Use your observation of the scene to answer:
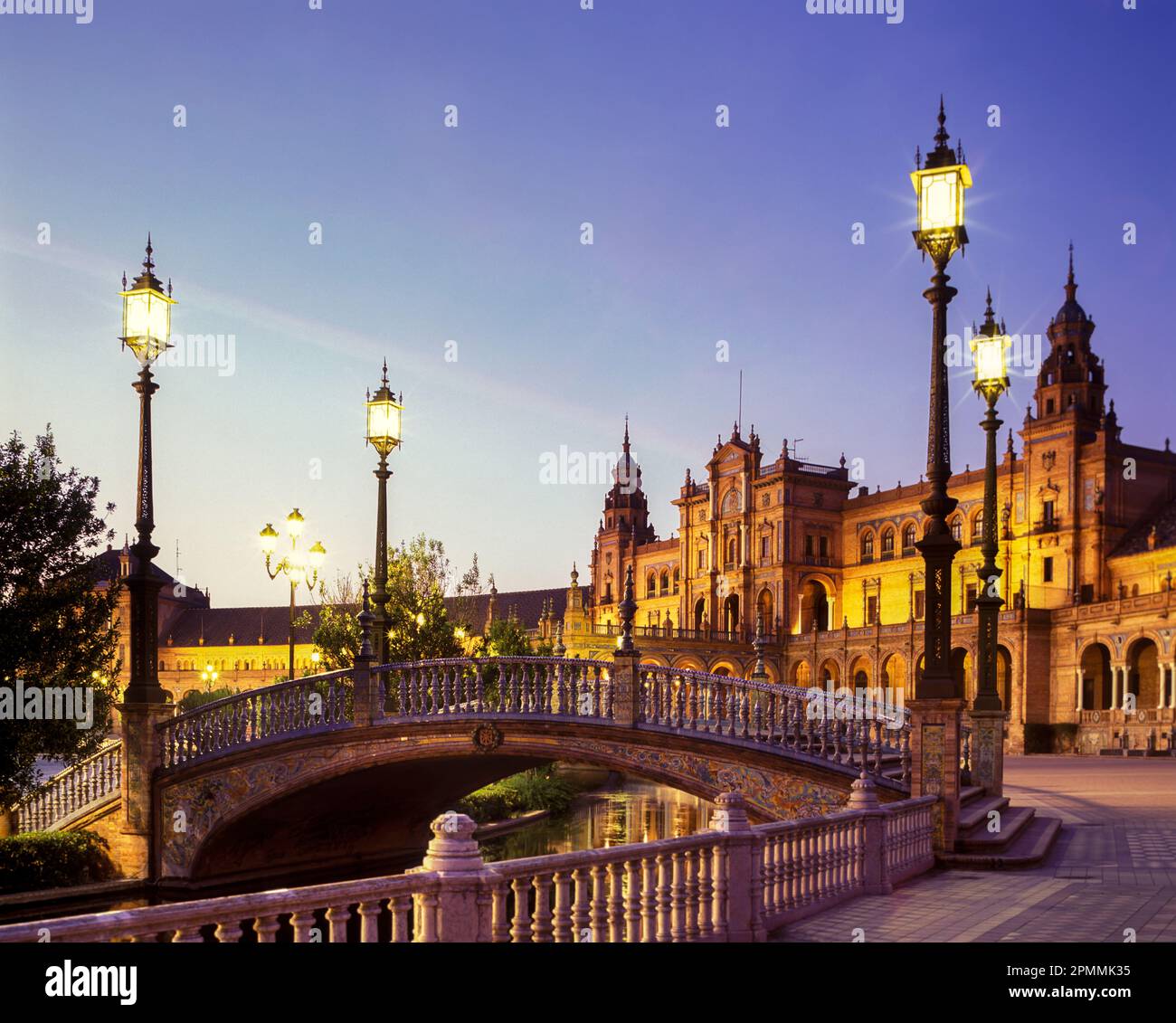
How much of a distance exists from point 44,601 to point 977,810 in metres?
13.8

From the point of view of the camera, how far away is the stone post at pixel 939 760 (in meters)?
12.8

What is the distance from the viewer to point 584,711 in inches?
672

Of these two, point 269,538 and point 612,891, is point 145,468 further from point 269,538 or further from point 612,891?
point 612,891

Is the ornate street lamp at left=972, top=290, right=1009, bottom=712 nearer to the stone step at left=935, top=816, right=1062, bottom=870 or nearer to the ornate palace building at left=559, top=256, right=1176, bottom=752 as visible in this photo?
the stone step at left=935, top=816, right=1062, bottom=870

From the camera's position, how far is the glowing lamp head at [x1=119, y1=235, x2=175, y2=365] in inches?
683

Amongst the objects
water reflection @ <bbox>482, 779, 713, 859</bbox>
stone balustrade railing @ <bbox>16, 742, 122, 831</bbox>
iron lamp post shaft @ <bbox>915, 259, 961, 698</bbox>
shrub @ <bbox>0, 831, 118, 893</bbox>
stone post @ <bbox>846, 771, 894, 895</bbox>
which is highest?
iron lamp post shaft @ <bbox>915, 259, 961, 698</bbox>

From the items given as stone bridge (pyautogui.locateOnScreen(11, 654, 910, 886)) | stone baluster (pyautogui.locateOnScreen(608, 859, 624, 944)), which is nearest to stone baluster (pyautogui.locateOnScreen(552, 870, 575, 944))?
stone baluster (pyautogui.locateOnScreen(608, 859, 624, 944))

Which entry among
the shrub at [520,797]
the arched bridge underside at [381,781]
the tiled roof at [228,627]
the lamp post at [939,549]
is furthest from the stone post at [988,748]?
the tiled roof at [228,627]

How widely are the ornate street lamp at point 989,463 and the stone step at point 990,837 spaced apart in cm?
313

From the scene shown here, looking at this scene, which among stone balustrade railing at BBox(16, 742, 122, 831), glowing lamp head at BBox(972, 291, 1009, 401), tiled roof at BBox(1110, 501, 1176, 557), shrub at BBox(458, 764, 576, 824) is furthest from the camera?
tiled roof at BBox(1110, 501, 1176, 557)

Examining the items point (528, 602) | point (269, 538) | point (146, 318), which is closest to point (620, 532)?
point (528, 602)
